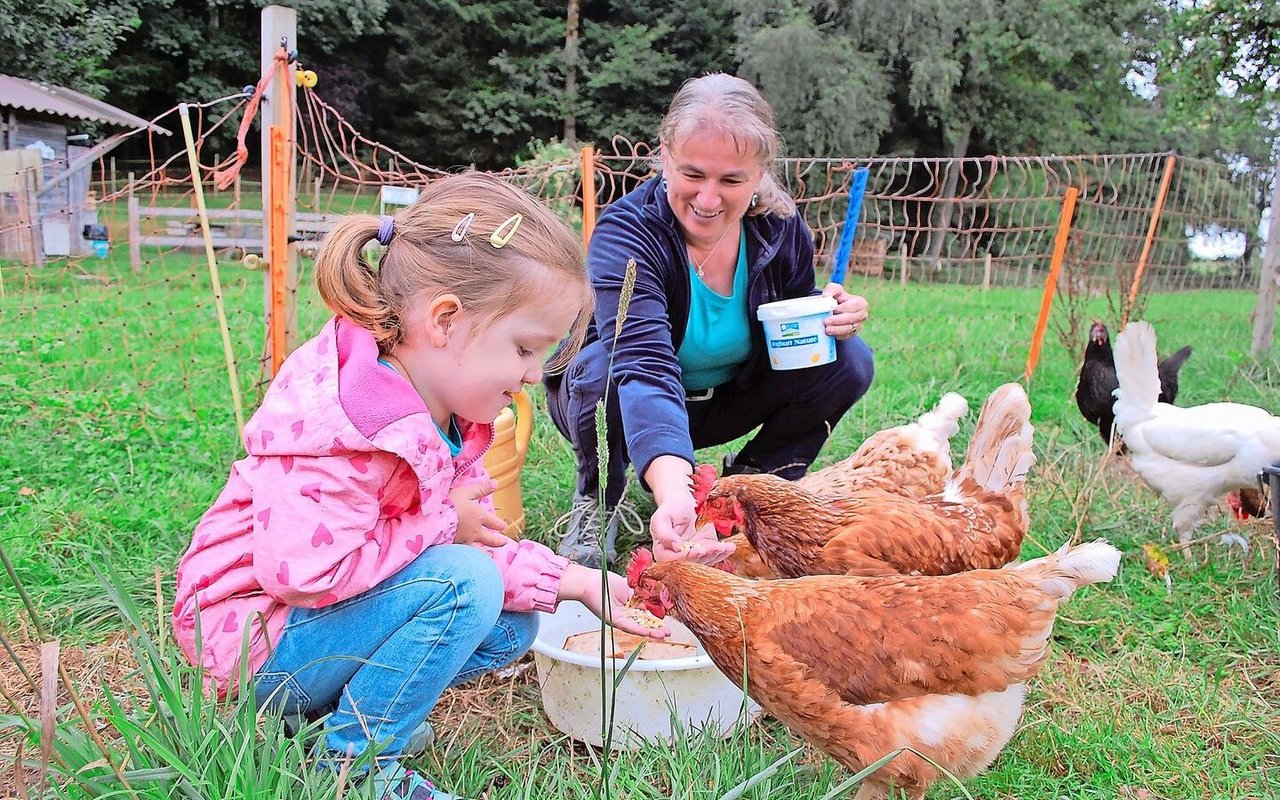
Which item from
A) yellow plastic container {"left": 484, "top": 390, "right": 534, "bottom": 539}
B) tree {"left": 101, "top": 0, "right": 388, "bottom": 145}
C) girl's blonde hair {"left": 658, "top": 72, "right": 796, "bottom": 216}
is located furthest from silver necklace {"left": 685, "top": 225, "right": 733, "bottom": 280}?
tree {"left": 101, "top": 0, "right": 388, "bottom": 145}

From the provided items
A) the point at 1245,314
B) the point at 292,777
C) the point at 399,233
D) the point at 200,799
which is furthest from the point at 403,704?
the point at 1245,314

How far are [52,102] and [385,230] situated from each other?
16.2m

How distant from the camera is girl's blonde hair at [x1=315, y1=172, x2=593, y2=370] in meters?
1.48

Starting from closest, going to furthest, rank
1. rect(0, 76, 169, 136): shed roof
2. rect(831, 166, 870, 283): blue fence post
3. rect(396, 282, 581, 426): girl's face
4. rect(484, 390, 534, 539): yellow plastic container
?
1. rect(396, 282, 581, 426): girl's face
2. rect(484, 390, 534, 539): yellow plastic container
3. rect(831, 166, 870, 283): blue fence post
4. rect(0, 76, 169, 136): shed roof

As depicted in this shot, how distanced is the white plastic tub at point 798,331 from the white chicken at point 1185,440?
171 cm

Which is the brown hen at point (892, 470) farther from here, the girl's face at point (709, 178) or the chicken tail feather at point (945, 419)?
the girl's face at point (709, 178)

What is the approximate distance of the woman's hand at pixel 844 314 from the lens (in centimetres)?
256

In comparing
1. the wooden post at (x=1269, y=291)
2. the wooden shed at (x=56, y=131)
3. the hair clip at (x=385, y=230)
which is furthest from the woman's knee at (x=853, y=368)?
the wooden shed at (x=56, y=131)

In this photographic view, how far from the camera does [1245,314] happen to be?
9258 millimetres

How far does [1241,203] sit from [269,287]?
9.96 meters

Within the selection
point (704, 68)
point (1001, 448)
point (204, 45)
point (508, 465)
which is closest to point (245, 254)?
point (508, 465)

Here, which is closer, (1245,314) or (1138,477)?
(1138,477)

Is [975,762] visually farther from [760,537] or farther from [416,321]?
[416,321]

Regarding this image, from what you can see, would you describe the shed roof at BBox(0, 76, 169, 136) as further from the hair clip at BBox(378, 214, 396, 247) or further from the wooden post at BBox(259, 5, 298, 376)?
the hair clip at BBox(378, 214, 396, 247)
